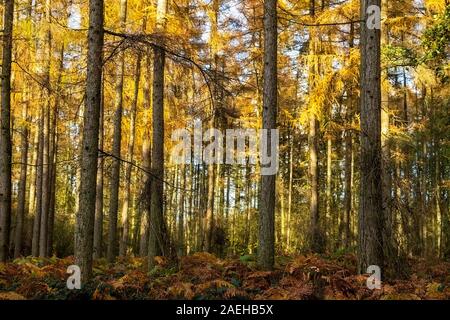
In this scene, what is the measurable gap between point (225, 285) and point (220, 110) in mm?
4288

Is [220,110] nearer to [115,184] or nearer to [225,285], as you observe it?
[225,285]

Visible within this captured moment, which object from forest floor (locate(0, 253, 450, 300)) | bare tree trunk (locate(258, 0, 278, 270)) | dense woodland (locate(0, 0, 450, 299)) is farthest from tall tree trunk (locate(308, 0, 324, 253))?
bare tree trunk (locate(258, 0, 278, 270))

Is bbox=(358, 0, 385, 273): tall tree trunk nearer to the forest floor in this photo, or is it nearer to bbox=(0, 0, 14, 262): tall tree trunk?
the forest floor

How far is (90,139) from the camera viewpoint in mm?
7195

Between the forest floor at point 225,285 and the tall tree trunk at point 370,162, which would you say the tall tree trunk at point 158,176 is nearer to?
the forest floor at point 225,285

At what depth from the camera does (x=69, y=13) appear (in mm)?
16672

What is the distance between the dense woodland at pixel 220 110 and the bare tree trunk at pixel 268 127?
0.08ft

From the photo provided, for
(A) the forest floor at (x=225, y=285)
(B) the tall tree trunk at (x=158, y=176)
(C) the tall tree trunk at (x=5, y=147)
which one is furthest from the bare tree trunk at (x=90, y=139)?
(C) the tall tree trunk at (x=5, y=147)

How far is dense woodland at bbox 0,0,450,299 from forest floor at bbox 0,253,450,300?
0.30ft

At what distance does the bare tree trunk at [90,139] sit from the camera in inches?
282

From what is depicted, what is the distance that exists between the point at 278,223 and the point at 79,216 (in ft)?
75.3
